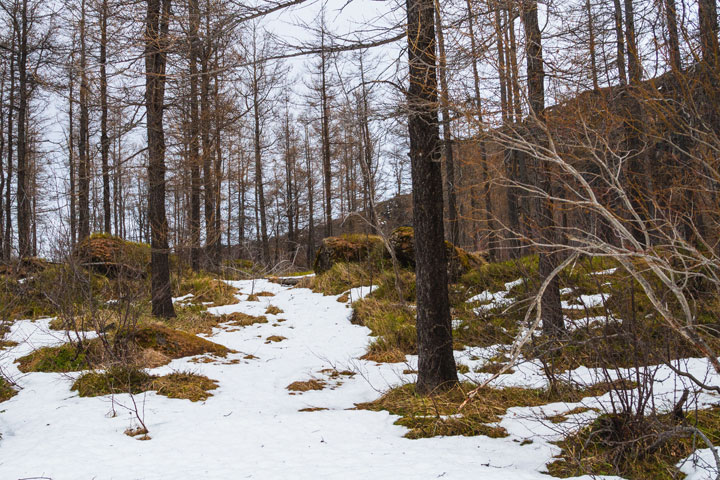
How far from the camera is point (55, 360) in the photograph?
5.14 m

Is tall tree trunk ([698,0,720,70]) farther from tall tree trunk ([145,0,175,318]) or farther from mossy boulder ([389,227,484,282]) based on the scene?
tall tree trunk ([145,0,175,318])

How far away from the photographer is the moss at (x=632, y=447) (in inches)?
92.1

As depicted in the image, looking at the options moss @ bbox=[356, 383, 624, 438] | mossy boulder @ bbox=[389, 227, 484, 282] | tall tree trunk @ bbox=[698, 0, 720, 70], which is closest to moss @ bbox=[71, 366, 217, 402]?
moss @ bbox=[356, 383, 624, 438]

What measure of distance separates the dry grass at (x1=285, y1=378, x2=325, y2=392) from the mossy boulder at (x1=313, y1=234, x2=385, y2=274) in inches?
270

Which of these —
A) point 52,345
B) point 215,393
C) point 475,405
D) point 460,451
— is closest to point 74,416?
point 215,393

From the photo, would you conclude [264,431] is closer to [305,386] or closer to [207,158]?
[305,386]

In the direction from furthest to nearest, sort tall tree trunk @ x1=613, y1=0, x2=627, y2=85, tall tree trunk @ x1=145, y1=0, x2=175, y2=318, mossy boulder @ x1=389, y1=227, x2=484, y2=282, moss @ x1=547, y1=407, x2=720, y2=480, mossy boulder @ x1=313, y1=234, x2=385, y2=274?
mossy boulder @ x1=313, y1=234, x2=385, y2=274 < mossy boulder @ x1=389, y1=227, x2=484, y2=282 < tall tree trunk @ x1=145, y1=0, x2=175, y2=318 < tall tree trunk @ x1=613, y1=0, x2=627, y2=85 < moss @ x1=547, y1=407, x2=720, y2=480

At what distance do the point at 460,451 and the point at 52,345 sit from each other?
5628 mm

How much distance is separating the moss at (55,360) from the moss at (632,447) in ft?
17.2

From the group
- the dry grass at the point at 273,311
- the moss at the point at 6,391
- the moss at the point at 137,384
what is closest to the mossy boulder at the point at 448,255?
the dry grass at the point at 273,311

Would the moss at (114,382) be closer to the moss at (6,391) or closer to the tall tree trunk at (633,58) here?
the moss at (6,391)

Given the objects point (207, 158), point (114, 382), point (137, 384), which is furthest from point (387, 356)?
point (207, 158)

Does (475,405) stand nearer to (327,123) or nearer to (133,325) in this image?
(133,325)

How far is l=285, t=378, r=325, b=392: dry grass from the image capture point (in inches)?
193
